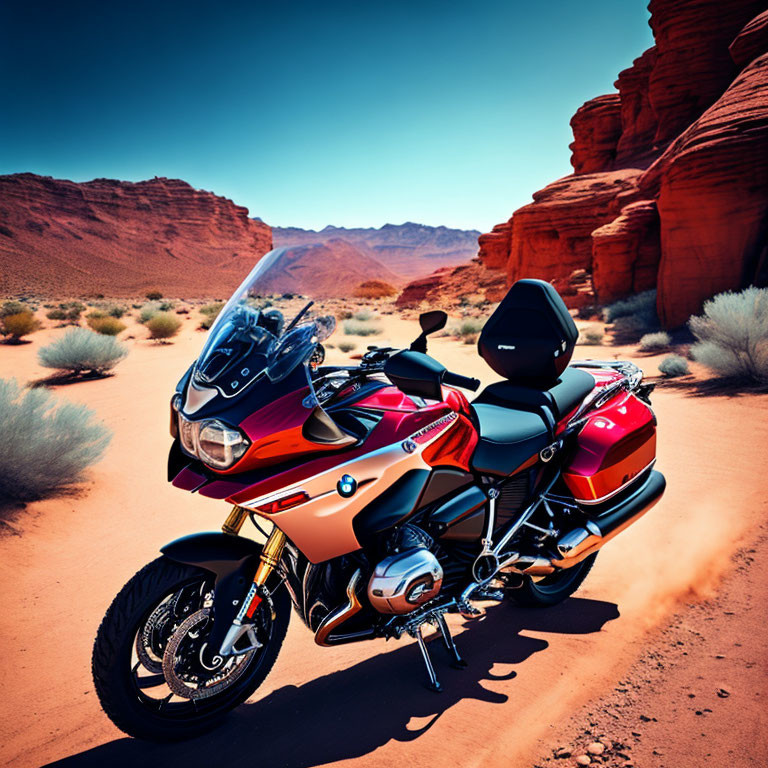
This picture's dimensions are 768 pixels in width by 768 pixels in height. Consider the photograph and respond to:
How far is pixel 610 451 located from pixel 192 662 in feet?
7.51

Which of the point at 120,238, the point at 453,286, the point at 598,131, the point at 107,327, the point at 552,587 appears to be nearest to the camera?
the point at 552,587

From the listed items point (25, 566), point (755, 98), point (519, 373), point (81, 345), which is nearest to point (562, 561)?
point (519, 373)

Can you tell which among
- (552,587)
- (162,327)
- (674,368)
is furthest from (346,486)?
(162,327)

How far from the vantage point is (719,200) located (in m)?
12.5

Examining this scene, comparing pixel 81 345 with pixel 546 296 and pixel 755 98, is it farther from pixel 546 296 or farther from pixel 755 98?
pixel 755 98

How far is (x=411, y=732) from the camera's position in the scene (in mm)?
2143

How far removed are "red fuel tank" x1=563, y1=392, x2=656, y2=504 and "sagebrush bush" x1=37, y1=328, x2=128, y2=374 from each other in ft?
32.4

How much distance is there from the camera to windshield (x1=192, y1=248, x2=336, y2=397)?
77.2 inches

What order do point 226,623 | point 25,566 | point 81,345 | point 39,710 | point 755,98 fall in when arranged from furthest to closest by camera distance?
point 755,98 < point 81,345 < point 25,566 < point 39,710 < point 226,623

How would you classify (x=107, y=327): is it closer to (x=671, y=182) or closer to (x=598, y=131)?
(x=671, y=182)

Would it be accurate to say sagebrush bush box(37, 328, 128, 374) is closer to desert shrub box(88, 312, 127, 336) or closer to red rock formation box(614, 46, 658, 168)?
desert shrub box(88, 312, 127, 336)

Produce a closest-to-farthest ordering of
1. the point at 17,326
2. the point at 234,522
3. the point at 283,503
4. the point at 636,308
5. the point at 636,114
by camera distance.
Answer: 1. the point at 283,503
2. the point at 234,522
3. the point at 17,326
4. the point at 636,308
5. the point at 636,114

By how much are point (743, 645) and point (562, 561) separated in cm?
87

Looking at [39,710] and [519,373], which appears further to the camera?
[519,373]
